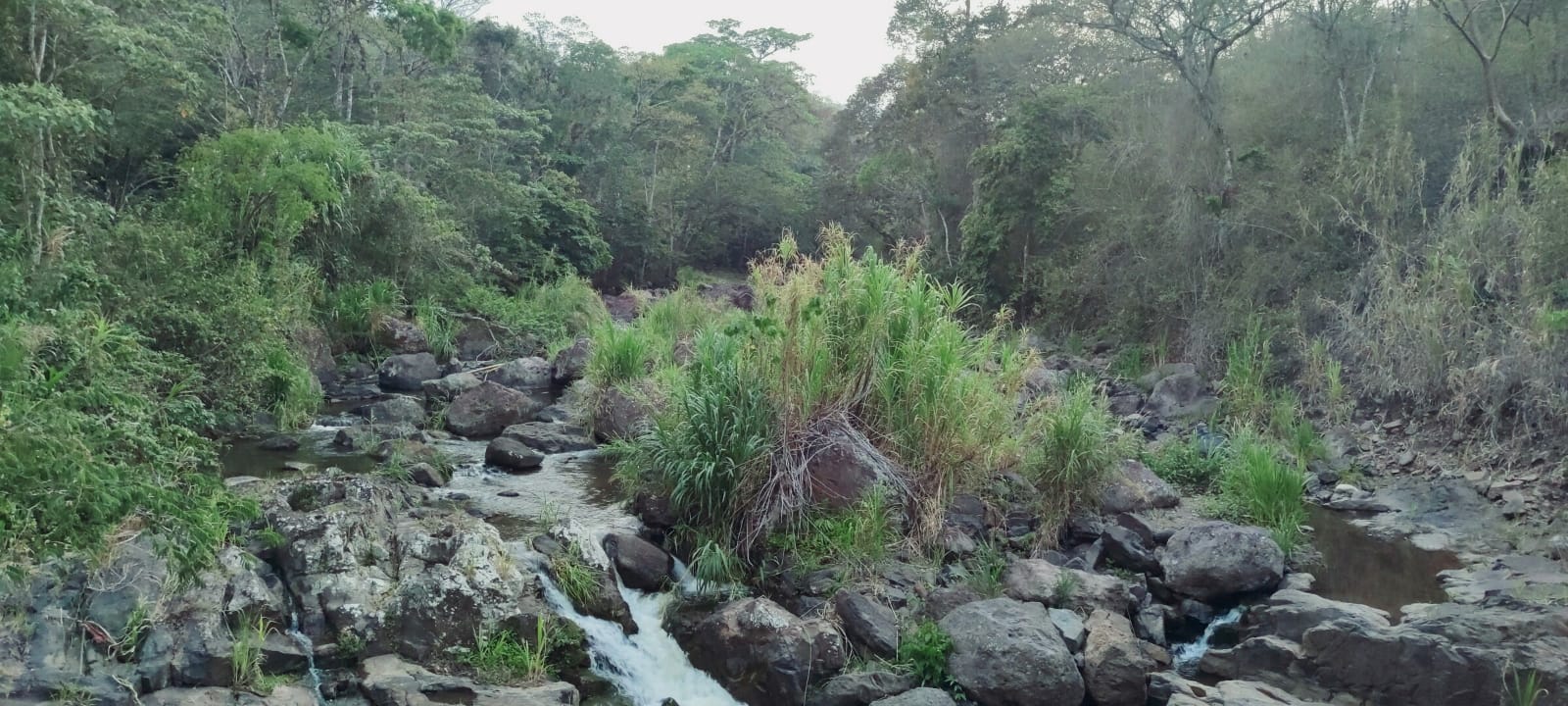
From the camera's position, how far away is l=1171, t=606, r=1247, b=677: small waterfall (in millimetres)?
6309

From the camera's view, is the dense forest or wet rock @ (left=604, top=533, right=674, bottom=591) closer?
wet rock @ (left=604, top=533, right=674, bottom=591)

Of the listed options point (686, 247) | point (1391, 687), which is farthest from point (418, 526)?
point (686, 247)

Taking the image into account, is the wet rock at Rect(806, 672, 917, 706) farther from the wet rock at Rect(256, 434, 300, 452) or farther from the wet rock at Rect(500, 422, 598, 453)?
the wet rock at Rect(256, 434, 300, 452)

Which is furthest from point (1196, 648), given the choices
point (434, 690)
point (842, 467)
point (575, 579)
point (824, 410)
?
point (434, 690)

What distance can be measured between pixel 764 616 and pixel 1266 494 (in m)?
4.84

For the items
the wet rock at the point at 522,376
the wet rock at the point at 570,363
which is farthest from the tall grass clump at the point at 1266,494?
the wet rock at the point at 522,376

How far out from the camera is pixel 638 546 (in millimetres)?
7094

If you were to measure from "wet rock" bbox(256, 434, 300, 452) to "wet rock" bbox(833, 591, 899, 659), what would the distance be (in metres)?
6.23

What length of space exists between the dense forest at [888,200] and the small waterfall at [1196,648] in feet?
13.6

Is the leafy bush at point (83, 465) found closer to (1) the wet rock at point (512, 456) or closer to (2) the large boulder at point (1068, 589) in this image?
(1) the wet rock at point (512, 456)

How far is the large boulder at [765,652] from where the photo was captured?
19.1 ft

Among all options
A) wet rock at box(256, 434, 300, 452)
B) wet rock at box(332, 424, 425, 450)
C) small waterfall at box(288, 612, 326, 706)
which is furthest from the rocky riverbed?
wet rock at box(256, 434, 300, 452)

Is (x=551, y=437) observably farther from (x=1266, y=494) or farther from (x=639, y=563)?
(x=1266, y=494)

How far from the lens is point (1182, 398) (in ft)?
43.0
